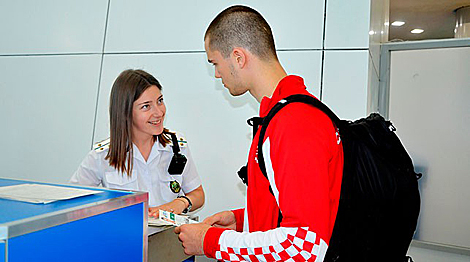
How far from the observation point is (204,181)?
125 inches

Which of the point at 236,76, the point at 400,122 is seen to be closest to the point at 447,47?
the point at 400,122

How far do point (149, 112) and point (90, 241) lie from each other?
131 cm

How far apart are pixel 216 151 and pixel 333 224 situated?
76.9 inches

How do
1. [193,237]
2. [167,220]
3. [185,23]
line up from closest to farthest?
[193,237]
[167,220]
[185,23]

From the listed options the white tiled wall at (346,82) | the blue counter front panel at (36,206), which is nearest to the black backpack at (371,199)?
the blue counter front panel at (36,206)

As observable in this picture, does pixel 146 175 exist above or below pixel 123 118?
below

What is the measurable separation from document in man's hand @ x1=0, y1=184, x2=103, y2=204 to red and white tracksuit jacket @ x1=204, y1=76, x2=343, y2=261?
432 mm

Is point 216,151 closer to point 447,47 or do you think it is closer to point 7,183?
point 447,47

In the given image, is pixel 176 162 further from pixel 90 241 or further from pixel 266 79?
pixel 90 241

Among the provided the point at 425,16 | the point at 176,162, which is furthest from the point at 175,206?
the point at 425,16

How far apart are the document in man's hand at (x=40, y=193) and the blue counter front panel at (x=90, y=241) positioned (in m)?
0.10

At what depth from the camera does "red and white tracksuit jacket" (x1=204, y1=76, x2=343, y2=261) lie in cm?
117

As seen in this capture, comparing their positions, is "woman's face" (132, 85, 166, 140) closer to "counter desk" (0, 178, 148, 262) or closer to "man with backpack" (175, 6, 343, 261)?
"man with backpack" (175, 6, 343, 261)

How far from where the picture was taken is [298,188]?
3.83 ft
